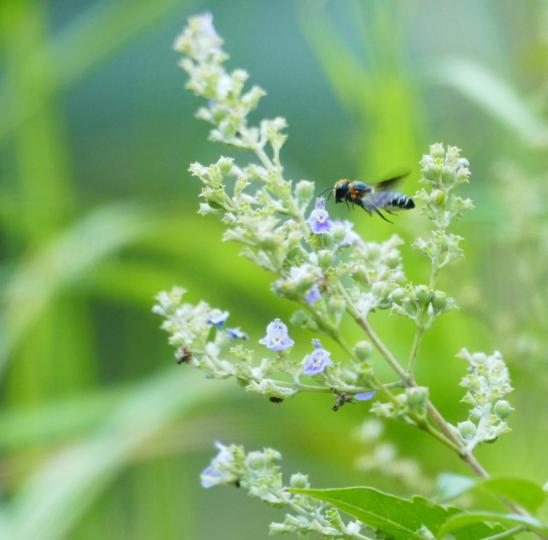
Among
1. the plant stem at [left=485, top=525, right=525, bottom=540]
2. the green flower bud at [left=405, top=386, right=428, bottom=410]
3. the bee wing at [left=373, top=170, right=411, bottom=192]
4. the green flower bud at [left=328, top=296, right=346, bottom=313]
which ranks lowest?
the plant stem at [left=485, top=525, right=525, bottom=540]

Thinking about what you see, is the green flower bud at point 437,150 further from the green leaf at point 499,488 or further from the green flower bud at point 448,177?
the green leaf at point 499,488

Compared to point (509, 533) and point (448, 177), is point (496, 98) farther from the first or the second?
point (509, 533)

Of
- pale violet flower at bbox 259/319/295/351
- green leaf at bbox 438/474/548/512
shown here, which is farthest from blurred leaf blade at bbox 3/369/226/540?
green leaf at bbox 438/474/548/512

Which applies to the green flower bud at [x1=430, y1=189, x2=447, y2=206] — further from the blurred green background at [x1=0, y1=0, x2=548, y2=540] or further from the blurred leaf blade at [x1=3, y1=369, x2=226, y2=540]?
the blurred leaf blade at [x1=3, y1=369, x2=226, y2=540]

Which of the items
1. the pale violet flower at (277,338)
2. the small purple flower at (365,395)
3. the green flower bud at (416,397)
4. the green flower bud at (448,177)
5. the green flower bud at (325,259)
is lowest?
the green flower bud at (416,397)

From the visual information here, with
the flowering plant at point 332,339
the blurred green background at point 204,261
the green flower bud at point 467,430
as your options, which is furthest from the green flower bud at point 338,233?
the blurred green background at point 204,261

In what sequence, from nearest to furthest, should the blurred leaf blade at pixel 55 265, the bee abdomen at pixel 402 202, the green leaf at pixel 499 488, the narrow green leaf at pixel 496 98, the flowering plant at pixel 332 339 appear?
the green leaf at pixel 499 488 < the flowering plant at pixel 332 339 < the bee abdomen at pixel 402 202 < the narrow green leaf at pixel 496 98 < the blurred leaf blade at pixel 55 265

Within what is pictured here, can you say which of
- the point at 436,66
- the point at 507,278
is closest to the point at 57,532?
the point at 507,278

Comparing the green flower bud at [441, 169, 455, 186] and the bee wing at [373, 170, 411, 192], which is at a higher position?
the bee wing at [373, 170, 411, 192]
